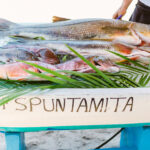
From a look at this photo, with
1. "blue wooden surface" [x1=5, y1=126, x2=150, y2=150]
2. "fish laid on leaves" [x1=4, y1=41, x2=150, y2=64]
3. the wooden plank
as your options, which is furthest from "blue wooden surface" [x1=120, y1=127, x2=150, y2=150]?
"fish laid on leaves" [x1=4, y1=41, x2=150, y2=64]

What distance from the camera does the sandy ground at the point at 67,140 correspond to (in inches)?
36.4

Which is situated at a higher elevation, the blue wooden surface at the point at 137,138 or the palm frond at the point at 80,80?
the palm frond at the point at 80,80

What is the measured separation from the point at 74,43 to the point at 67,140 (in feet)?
1.70

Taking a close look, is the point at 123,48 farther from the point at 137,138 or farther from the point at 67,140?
the point at 67,140

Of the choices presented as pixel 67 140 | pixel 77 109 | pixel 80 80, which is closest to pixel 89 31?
A: pixel 80 80

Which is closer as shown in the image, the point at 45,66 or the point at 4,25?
the point at 45,66

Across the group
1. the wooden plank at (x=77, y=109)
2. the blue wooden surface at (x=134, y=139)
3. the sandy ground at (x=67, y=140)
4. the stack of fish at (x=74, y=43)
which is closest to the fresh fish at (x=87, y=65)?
the stack of fish at (x=74, y=43)

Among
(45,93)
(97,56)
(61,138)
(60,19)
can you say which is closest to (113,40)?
(97,56)

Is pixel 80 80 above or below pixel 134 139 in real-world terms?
above

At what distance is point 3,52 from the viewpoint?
2.10 feet

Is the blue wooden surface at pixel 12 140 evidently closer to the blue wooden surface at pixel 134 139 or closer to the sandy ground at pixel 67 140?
the blue wooden surface at pixel 134 139

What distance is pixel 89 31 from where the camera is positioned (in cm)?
72

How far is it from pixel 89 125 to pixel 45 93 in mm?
148

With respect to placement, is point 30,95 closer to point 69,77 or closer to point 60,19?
point 69,77
